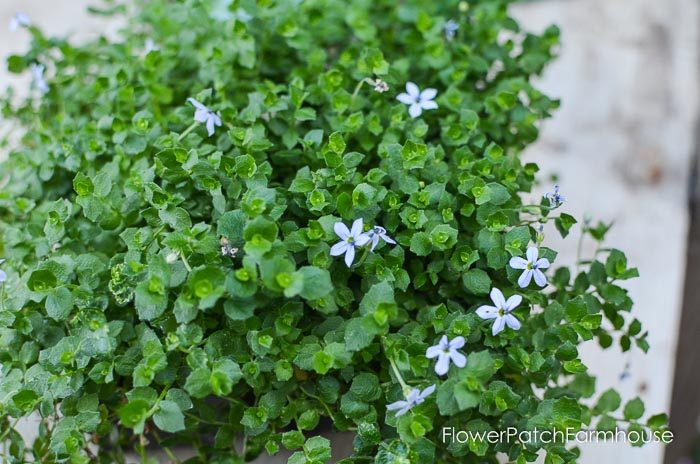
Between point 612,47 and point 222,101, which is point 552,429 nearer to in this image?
point 222,101

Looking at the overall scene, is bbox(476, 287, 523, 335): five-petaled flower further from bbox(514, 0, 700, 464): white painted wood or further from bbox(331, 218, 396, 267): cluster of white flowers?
bbox(514, 0, 700, 464): white painted wood

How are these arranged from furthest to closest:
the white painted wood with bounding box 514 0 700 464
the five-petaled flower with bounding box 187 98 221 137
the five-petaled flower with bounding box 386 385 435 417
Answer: the white painted wood with bounding box 514 0 700 464, the five-petaled flower with bounding box 187 98 221 137, the five-petaled flower with bounding box 386 385 435 417

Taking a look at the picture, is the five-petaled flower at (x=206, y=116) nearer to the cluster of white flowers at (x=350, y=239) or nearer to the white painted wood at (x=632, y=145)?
the cluster of white flowers at (x=350, y=239)

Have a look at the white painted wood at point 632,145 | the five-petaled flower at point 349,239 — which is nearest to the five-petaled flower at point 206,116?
the five-petaled flower at point 349,239

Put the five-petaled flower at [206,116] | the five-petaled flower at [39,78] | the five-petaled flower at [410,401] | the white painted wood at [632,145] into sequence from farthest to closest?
the white painted wood at [632,145]
the five-petaled flower at [39,78]
the five-petaled flower at [206,116]
the five-petaled flower at [410,401]

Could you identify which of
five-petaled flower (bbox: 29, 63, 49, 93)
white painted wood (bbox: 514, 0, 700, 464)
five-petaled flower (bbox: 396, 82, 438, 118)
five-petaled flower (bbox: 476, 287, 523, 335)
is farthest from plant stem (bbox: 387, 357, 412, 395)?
five-petaled flower (bbox: 29, 63, 49, 93)

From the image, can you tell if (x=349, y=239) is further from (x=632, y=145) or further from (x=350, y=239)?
(x=632, y=145)
